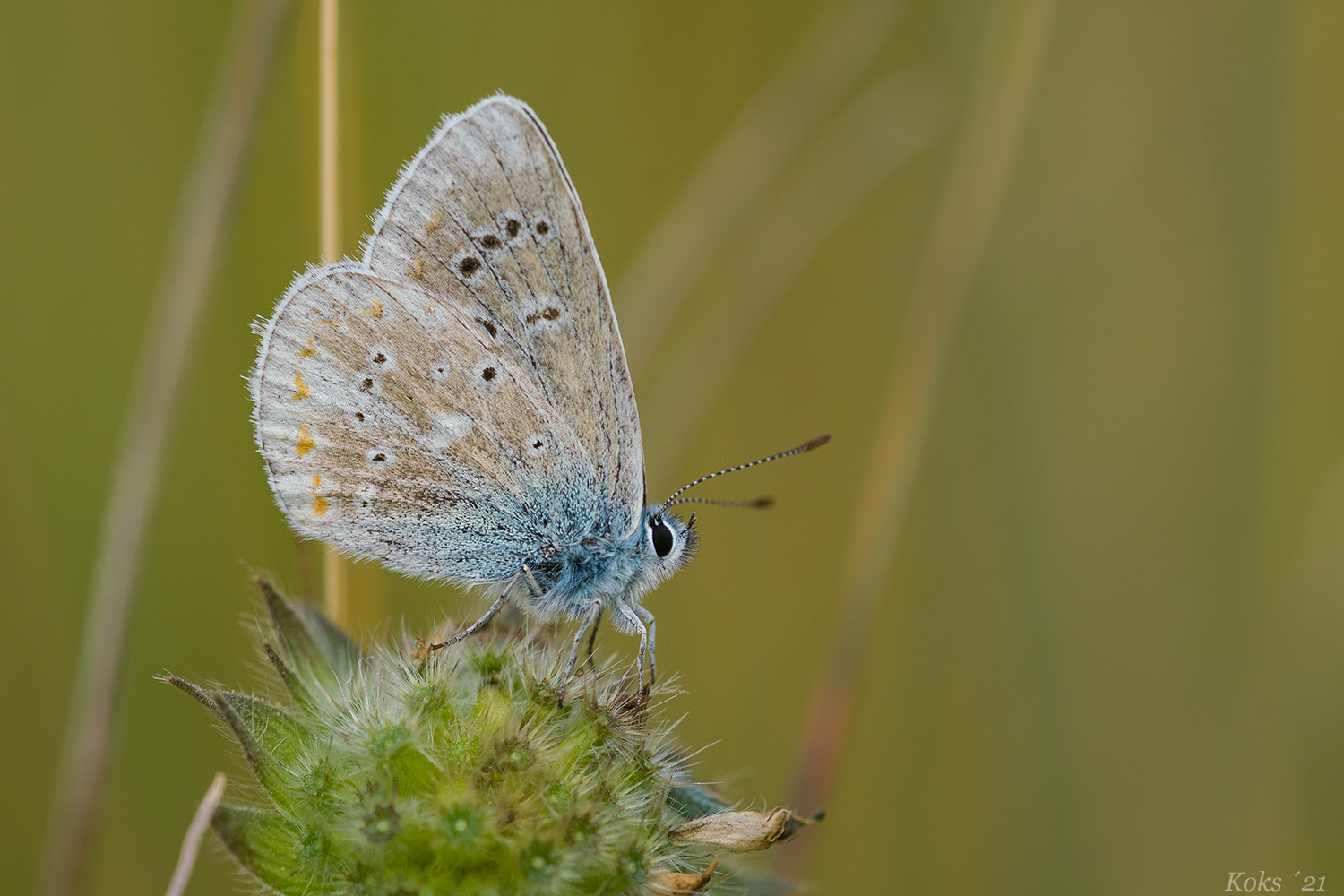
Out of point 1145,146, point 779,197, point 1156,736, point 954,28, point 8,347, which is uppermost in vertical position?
point 954,28

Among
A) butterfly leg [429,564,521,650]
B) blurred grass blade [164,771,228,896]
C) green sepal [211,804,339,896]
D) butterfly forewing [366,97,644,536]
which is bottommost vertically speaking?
green sepal [211,804,339,896]

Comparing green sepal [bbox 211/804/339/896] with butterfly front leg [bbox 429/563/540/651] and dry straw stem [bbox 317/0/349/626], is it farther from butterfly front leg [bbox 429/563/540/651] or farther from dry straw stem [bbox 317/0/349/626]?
dry straw stem [bbox 317/0/349/626]

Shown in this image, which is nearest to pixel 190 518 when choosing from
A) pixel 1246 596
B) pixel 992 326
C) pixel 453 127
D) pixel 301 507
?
pixel 301 507

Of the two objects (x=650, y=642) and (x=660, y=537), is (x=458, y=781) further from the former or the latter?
(x=660, y=537)

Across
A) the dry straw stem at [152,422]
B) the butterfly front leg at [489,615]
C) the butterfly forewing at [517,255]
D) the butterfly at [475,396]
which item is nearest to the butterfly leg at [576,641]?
the butterfly at [475,396]

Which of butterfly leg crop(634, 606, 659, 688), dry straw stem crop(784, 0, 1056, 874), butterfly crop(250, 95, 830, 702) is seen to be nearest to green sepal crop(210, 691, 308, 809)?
butterfly crop(250, 95, 830, 702)

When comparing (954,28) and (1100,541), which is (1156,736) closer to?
(1100,541)

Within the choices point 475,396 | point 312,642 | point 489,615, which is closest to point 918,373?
point 475,396
